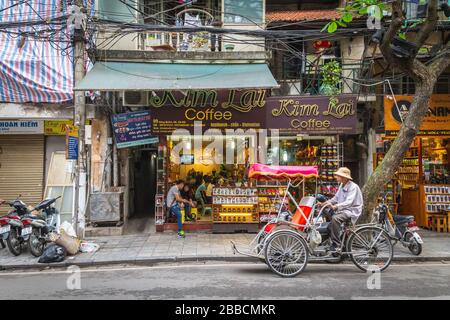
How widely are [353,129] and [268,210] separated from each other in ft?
12.2

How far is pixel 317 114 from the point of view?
12.2 metres

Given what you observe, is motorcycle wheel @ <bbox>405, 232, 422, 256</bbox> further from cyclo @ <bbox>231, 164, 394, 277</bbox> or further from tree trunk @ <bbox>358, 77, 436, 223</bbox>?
cyclo @ <bbox>231, 164, 394, 277</bbox>

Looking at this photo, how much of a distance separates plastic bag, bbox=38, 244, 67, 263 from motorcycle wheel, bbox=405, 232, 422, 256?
7742 mm

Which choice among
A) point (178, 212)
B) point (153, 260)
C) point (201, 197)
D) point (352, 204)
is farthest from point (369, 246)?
point (201, 197)

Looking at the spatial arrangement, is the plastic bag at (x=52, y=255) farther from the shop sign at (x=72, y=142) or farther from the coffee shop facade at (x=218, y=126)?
the coffee shop facade at (x=218, y=126)

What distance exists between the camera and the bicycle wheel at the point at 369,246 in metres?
7.27

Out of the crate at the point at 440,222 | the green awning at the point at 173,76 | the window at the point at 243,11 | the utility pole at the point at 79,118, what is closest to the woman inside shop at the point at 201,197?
the green awning at the point at 173,76

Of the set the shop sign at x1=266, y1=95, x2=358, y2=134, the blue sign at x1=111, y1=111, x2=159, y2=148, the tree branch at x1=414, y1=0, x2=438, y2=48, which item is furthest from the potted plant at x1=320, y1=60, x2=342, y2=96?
the blue sign at x1=111, y1=111, x2=159, y2=148

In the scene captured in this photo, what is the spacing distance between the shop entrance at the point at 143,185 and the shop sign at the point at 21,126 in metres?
3.80

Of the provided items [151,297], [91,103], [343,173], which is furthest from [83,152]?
[343,173]

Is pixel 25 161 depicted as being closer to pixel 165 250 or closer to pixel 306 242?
pixel 165 250

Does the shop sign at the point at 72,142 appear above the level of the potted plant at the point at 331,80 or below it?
below
